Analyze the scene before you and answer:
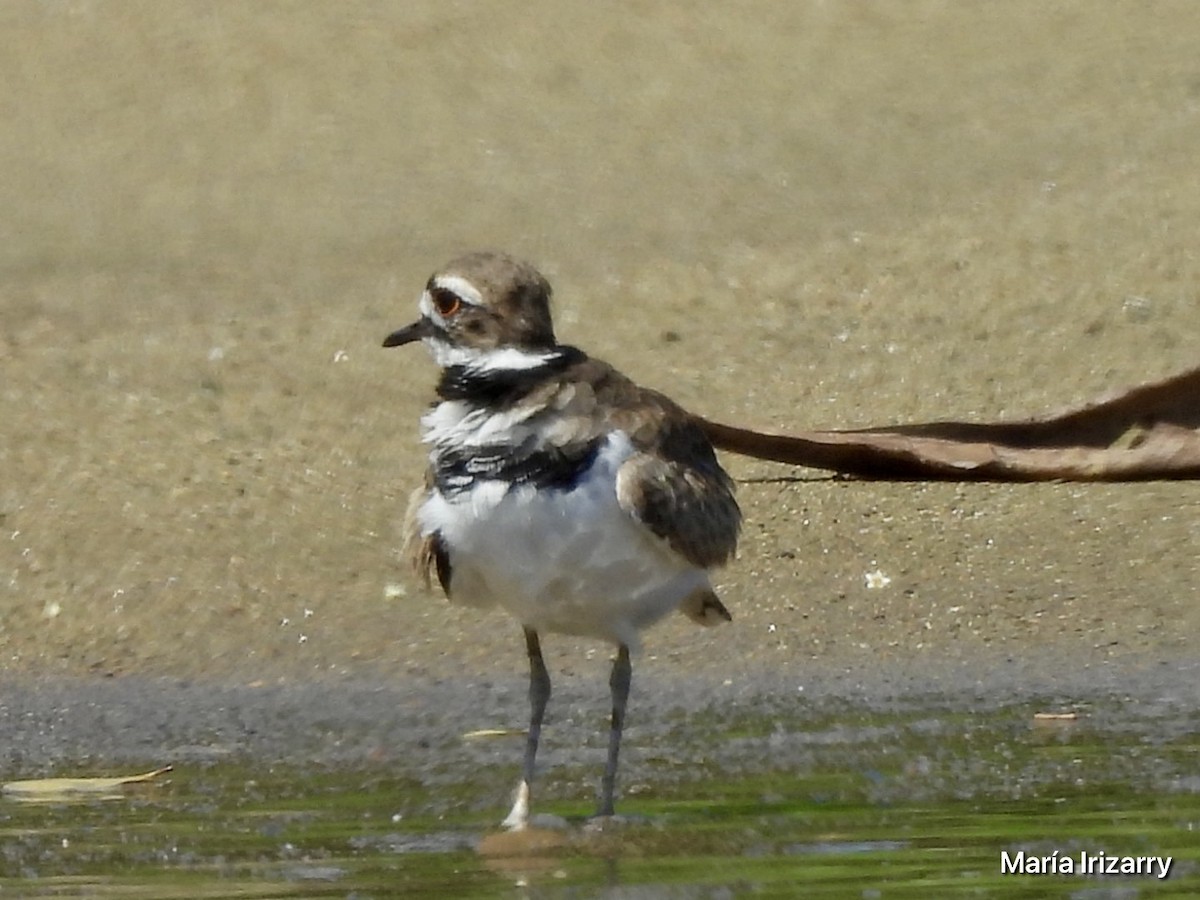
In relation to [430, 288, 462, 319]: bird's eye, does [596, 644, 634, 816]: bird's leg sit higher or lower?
lower

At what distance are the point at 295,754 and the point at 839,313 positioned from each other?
4480mm

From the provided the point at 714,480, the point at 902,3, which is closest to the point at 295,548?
the point at 714,480

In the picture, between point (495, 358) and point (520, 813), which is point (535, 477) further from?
point (520, 813)

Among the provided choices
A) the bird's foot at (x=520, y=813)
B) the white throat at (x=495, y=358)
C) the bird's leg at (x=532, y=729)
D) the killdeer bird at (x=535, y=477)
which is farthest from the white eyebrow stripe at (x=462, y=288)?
the bird's foot at (x=520, y=813)

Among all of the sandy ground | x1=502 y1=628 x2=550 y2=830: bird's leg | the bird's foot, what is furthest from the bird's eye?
the sandy ground

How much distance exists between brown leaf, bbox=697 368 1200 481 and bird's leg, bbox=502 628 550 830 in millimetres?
2337

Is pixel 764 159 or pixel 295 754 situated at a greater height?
pixel 764 159

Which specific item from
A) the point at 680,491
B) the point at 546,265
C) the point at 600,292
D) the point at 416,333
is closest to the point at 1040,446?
the point at 600,292

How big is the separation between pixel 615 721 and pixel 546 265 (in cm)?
552

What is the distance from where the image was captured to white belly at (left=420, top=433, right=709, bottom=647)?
5.32m

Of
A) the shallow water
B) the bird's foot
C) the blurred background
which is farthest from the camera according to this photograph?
the blurred background

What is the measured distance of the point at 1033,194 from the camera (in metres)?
11.4

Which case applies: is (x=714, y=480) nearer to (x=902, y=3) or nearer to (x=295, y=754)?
(x=295, y=754)

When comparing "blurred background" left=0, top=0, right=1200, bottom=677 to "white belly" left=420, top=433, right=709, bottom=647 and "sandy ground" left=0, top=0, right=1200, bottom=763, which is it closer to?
"sandy ground" left=0, top=0, right=1200, bottom=763
